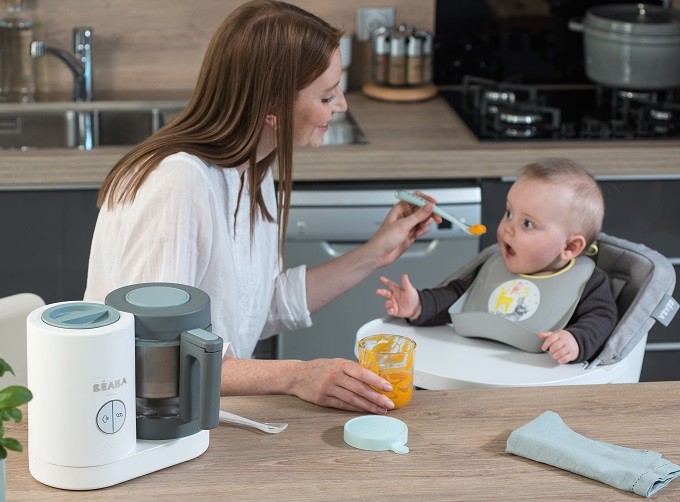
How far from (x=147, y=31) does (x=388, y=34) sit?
722 millimetres

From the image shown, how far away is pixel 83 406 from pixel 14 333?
72 cm

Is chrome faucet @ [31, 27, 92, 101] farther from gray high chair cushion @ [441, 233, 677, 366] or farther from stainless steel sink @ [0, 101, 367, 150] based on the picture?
gray high chair cushion @ [441, 233, 677, 366]

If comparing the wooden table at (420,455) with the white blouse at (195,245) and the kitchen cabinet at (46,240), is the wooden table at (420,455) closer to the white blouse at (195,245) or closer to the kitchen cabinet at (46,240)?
the white blouse at (195,245)

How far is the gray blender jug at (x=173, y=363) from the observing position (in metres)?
1.42

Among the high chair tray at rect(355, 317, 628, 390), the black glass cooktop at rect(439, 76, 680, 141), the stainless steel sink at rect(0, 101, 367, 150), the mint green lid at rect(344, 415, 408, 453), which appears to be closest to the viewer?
the mint green lid at rect(344, 415, 408, 453)

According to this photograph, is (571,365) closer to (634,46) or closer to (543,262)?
(543,262)

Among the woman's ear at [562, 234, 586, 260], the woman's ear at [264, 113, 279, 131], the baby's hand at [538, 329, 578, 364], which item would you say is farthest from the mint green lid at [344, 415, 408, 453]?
the woman's ear at [562, 234, 586, 260]

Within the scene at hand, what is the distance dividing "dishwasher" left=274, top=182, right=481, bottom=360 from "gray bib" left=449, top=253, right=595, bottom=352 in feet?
2.26

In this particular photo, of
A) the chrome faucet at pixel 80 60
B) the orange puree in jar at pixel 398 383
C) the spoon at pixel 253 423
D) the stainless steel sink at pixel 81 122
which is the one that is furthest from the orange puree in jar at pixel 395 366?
the chrome faucet at pixel 80 60

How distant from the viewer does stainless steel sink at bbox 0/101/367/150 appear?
3367mm

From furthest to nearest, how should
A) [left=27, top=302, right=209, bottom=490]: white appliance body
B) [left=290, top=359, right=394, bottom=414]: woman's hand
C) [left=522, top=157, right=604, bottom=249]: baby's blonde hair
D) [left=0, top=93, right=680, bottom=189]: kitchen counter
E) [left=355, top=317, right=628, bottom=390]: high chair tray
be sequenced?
1. [left=0, top=93, right=680, bottom=189]: kitchen counter
2. [left=522, top=157, right=604, bottom=249]: baby's blonde hair
3. [left=355, top=317, right=628, bottom=390]: high chair tray
4. [left=290, top=359, right=394, bottom=414]: woman's hand
5. [left=27, top=302, right=209, bottom=490]: white appliance body

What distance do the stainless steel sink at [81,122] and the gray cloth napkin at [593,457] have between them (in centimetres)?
190

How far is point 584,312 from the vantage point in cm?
218

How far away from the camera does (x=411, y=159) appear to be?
116 inches
